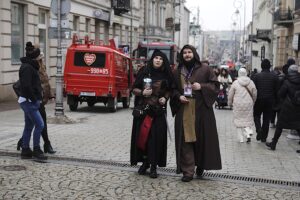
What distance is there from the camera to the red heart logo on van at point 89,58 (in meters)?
17.2

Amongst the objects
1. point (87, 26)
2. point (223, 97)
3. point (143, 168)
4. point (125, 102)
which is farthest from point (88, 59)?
point (87, 26)

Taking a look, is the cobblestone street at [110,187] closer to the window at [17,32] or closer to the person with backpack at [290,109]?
the person with backpack at [290,109]

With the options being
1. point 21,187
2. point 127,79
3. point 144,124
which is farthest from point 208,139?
point 127,79

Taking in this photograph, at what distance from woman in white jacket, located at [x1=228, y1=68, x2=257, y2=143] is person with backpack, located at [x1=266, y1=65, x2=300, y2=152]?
910 mm

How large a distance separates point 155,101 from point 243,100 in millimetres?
4511

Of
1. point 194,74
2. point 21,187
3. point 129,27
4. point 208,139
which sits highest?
point 129,27

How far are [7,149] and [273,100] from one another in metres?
5.94

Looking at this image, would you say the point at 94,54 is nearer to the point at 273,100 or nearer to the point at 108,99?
the point at 108,99

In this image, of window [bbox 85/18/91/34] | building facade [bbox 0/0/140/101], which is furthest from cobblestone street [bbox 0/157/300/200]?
window [bbox 85/18/91/34]

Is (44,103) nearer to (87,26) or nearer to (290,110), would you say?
(290,110)

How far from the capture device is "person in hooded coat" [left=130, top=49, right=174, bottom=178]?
23.9 feet

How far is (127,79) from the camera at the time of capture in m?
19.5

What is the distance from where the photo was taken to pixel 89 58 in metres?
17.2

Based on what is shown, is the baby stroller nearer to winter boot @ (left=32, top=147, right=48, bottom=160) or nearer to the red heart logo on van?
the red heart logo on van
